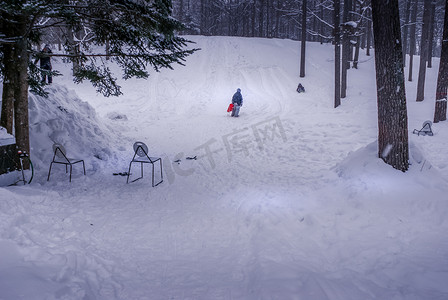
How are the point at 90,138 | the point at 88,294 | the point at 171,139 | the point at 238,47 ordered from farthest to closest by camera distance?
the point at 238,47, the point at 171,139, the point at 90,138, the point at 88,294

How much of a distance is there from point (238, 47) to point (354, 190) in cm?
3098

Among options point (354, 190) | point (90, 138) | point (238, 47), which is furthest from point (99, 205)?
point (238, 47)

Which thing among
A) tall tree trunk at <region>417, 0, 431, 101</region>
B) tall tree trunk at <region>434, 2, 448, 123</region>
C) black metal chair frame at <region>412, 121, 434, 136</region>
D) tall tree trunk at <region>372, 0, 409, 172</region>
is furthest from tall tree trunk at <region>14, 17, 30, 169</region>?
tall tree trunk at <region>417, 0, 431, 101</region>

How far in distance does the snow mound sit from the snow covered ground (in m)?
0.05

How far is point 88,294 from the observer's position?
3123mm

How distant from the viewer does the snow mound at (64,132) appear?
7777 millimetres

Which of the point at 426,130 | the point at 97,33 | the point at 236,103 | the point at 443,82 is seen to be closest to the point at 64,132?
the point at 97,33

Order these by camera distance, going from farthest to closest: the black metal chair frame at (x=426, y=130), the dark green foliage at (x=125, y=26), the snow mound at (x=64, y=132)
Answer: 1. the black metal chair frame at (x=426, y=130)
2. the snow mound at (x=64, y=132)
3. the dark green foliage at (x=125, y=26)

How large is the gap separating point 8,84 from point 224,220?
596cm

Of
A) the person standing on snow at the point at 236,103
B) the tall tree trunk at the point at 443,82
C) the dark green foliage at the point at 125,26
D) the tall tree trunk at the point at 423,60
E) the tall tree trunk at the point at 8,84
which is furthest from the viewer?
the tall tree trunk at the point at 423,60

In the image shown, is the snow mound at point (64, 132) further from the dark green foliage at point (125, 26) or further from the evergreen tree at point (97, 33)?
the dark green foliage at point (125, 26)

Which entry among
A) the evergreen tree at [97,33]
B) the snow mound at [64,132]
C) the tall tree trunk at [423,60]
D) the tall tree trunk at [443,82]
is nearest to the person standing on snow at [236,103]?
the snow mound at [64,132]

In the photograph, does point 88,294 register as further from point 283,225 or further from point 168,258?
A: point 283,225

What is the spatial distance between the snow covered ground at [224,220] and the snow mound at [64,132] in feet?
0.15
